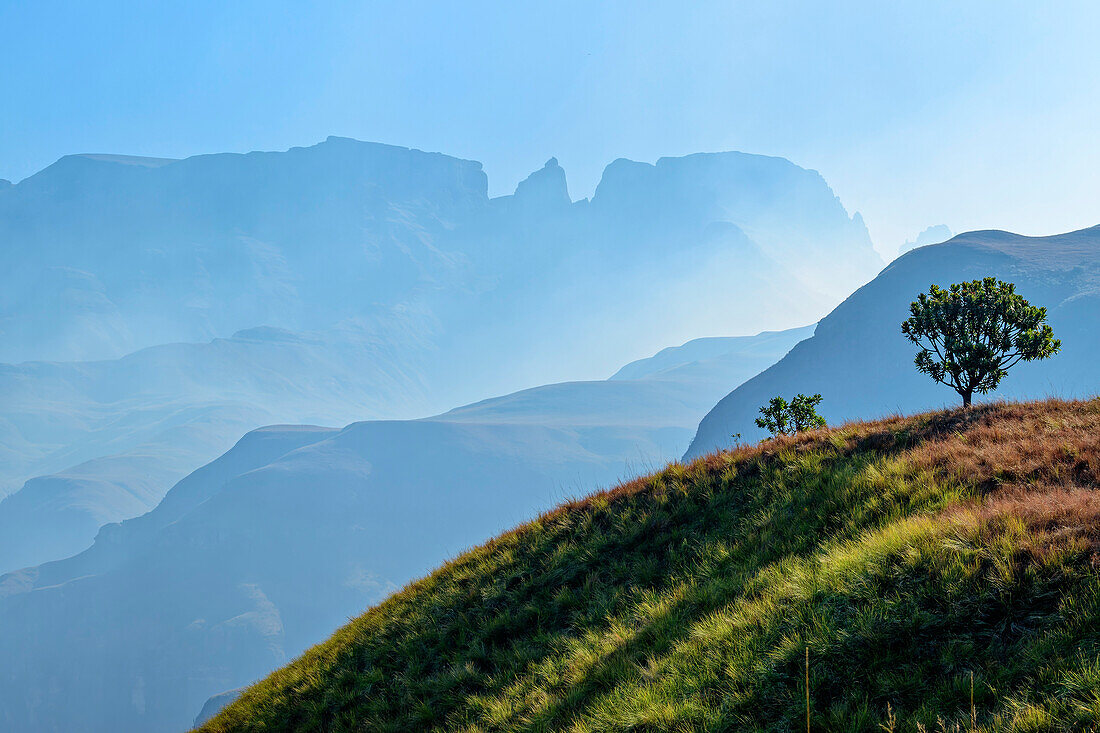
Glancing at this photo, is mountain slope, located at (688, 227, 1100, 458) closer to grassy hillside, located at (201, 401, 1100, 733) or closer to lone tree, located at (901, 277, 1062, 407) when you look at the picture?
lone tree, located at (901, 277, 1062, 407)

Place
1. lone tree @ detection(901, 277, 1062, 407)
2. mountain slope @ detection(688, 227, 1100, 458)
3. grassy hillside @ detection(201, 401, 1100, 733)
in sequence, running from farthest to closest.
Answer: mountain slope @ detection(688, 227, 1100, 458), lone tree @ detection(901, 277, 1062, 407), grassy hillside @ detection(201, 401, 1100, 733)

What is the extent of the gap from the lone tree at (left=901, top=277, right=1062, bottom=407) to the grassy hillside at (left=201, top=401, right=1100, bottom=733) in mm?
6202

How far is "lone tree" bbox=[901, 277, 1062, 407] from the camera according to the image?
19.4 meters

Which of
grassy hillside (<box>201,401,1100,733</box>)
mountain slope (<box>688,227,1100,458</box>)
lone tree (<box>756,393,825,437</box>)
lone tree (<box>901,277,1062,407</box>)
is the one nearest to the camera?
grassy hillside (<box>201,401,1100,733</box>)

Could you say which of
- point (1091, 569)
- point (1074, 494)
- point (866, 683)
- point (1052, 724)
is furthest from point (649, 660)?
point (1074, 494)

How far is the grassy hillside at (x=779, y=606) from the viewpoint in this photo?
6.18 metres

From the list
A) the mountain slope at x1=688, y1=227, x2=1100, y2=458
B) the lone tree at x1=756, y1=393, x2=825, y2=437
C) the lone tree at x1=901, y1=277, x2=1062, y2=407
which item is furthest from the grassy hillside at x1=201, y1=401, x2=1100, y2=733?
the mountain slope at x1=688, y1=227, x2=1100, y2=458

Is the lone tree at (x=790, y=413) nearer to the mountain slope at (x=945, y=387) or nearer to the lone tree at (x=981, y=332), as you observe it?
the lone tree at (x=981, y=332)

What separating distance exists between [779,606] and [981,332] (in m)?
17.6

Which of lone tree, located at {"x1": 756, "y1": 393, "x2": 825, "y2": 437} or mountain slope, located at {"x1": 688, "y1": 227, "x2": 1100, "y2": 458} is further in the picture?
mountain slope, located at {"x1": 688, "y1": 227, "x2": 1100, "y2": 458}

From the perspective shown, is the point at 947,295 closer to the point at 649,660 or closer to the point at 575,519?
the point at 575,519

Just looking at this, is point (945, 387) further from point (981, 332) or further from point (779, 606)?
point (779, 606)

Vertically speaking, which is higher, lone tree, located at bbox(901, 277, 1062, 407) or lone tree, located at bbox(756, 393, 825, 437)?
lone tree, located at bbox(901, 277, 1062, 407)

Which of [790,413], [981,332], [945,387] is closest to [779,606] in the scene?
[981,332]
